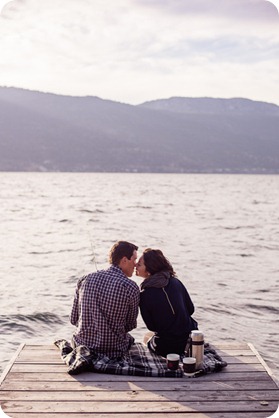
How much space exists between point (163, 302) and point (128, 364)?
741mm

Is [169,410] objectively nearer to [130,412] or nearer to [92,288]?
[130,412]

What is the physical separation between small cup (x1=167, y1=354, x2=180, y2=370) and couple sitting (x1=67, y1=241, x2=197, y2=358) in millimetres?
420

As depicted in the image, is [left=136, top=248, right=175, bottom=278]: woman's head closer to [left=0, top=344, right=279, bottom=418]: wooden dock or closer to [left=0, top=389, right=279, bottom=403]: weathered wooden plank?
[left=0, top=344, right=279, bottom=418]: wooden dock

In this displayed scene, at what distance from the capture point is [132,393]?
18.6 feet

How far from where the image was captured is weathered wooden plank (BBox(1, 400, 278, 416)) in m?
5.26

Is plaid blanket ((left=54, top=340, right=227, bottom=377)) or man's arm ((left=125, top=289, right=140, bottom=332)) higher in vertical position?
man's arm ((left=125, top=289, right=140, bottom=332))

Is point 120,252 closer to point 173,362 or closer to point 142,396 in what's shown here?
point 173,362

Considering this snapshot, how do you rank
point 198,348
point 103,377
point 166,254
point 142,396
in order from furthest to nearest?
1. point 166,254
2. point 198,348
3. point 103,377
4. point 142,396

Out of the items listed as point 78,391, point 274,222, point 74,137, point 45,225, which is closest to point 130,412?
point 78,391

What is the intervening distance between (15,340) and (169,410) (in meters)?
6.32

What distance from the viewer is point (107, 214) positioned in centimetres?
4428

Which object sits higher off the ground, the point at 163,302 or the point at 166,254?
the point at 163,302

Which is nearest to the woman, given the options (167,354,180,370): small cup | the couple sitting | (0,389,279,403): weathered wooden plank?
the couple sitting

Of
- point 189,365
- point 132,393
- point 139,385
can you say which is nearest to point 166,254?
point 189,365
